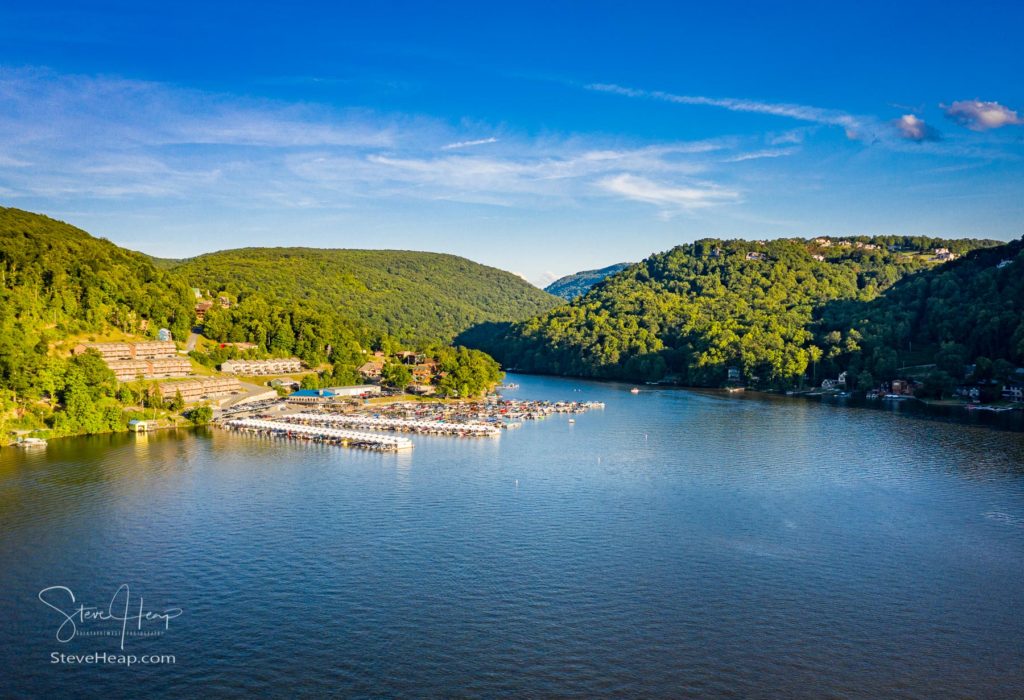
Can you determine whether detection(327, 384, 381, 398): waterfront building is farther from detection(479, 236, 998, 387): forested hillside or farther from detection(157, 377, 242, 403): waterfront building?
detection(479, 236, 998, 387): forested hillside

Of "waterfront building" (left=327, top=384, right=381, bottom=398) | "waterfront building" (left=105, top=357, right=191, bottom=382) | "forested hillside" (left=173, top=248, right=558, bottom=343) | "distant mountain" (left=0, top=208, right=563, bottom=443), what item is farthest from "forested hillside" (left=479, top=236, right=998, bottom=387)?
"waterfront building" (left=105, top=357, right=191, bottom=382)

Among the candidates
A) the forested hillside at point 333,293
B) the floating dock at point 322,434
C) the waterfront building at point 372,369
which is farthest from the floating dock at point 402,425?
the forested hillside at point 333,293

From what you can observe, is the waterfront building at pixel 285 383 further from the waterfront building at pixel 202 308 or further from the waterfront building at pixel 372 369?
the waterfront building at pixel 202 308

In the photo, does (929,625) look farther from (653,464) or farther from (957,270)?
(957,270)

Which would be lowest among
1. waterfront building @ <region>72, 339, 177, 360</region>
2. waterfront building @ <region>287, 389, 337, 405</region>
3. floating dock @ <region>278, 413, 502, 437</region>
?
floating dock @ <region>278, 413, 502, 437</region>

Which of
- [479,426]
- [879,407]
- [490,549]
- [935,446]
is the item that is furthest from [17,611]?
[879,407]

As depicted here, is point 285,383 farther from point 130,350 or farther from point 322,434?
point 322,434

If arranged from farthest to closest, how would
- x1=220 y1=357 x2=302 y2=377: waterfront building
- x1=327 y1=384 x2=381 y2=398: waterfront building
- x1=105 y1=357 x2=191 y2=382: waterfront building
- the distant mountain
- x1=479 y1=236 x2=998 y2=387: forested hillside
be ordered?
x1=479 y1=236 x2=998 y2=387: forested hillside
x1=220 y1=357 x2=302 y2=377: waterfront building
x1=327 y1=384 x2=381 y2=398: waterfront building
x1=105 y1=357 x2=191 y2=382: waterfront building
the distant mountain

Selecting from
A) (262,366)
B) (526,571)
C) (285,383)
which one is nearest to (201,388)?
(285,383)
